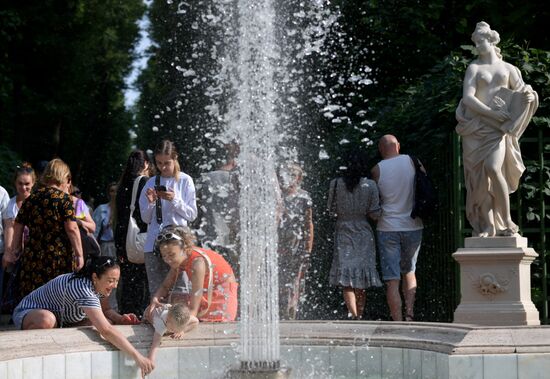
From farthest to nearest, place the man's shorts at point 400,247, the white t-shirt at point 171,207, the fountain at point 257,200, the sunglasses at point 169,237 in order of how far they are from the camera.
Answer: the man's shorts at point 400,247
the white t-shirt at point 171,207
the sunglasses at point 169,237
the fountain at point 257,200

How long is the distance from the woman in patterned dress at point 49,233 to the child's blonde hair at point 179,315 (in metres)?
1.76

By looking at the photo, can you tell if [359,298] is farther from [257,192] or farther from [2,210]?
[2,210]

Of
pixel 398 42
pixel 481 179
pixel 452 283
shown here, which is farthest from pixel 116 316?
pixel 398 42

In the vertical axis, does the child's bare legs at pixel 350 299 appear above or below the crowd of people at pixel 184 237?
below

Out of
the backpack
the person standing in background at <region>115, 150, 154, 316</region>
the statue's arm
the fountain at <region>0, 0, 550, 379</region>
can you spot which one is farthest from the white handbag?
the statue's arm

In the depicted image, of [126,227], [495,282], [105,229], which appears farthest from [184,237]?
[105,229]

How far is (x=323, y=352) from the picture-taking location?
8188mm

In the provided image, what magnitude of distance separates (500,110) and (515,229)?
3.30 feet

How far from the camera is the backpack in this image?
35.4 feet

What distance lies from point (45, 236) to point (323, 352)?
2.57m

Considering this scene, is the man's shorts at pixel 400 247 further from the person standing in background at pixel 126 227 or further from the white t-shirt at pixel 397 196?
the person standing in background at pixel 126 227

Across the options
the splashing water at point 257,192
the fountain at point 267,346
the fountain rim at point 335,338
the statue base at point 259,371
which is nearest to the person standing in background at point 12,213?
the splashing water at point 257,192

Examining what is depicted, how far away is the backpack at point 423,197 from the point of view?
10.8 metres

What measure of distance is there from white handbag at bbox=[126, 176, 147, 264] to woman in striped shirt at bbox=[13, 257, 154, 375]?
199 centimetres
